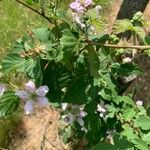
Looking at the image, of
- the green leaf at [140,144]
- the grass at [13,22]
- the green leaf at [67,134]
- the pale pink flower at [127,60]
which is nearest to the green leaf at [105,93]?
the pale pink flower at [127,60]

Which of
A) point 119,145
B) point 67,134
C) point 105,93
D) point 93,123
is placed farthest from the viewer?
point 67,134

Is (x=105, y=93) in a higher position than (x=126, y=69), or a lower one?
lower

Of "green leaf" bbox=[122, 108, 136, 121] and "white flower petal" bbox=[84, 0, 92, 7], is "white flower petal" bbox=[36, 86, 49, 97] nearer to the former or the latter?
"white flower petal" bbox=[84, 0, 92, 7]

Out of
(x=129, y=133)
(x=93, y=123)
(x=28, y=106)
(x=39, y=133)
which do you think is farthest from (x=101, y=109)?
(x=39, y=133)

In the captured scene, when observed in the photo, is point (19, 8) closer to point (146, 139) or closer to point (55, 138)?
point (55, 138)

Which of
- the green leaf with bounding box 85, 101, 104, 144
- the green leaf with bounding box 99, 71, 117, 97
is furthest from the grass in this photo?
the green leaf with bounding box 99, 71, 117, 97

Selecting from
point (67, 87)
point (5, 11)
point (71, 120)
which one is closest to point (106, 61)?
point (67, 87)

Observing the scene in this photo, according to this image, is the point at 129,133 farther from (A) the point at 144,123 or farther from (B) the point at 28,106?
(B) the point at 28,106

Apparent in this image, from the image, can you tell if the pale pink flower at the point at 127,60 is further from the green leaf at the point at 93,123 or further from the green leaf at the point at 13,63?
the green leaf at the point at 13,63

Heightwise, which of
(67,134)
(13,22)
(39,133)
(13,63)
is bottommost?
(39,133)
